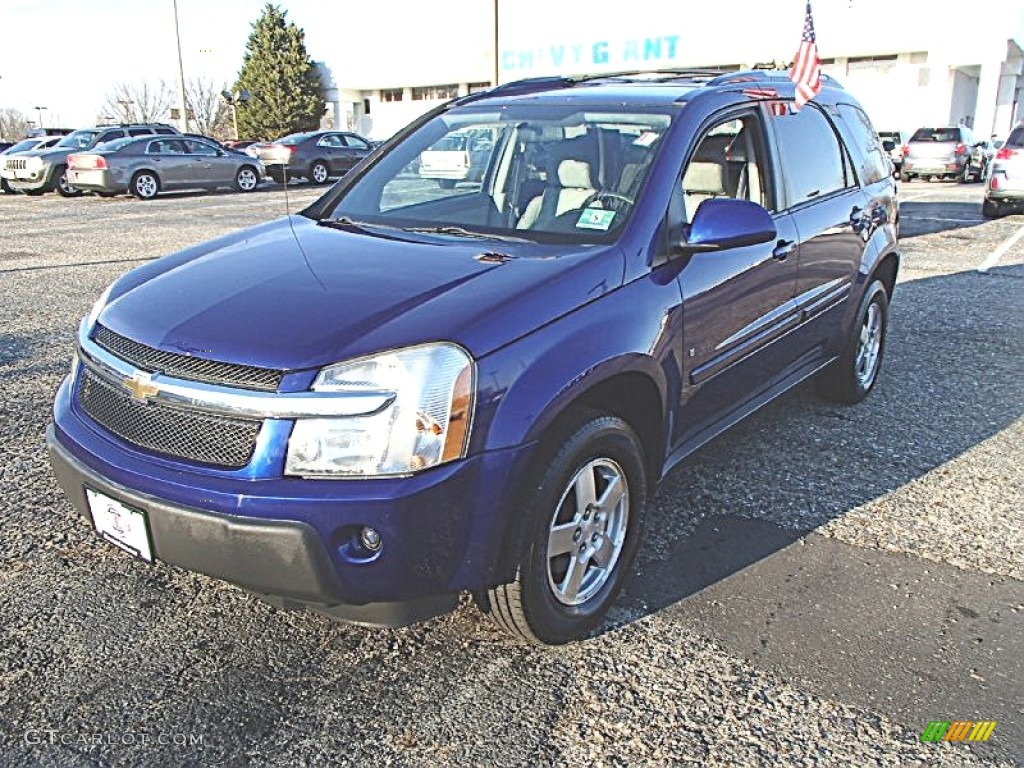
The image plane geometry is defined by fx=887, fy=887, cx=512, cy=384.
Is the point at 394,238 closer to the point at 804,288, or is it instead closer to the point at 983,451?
the point at 804,288

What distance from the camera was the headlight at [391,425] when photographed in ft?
7.55

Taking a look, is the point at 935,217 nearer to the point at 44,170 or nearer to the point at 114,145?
the point at 114,145

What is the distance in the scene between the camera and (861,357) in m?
5.16

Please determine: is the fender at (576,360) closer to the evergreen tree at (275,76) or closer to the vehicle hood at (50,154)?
the vehicle hood at (50,154)

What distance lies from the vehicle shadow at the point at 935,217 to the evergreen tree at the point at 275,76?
130ft

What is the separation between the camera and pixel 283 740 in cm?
243

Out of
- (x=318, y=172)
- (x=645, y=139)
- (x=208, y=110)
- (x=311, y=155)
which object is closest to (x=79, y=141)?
(x=311, y=155)

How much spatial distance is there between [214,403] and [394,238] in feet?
3.86

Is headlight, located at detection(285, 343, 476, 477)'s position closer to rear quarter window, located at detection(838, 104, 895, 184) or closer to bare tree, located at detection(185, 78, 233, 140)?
rear quarter window, located at detection(838, 104, 895, 184)

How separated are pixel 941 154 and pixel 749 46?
52.2ft

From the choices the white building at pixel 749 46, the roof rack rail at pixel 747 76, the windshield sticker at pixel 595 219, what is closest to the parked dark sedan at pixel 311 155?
the white building at pixel 749 46

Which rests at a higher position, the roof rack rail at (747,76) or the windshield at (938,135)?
the roof rack rail at (747,76)

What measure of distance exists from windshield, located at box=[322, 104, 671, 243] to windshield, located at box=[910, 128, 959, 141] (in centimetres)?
2326

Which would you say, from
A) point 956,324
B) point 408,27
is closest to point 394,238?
point 956,324
